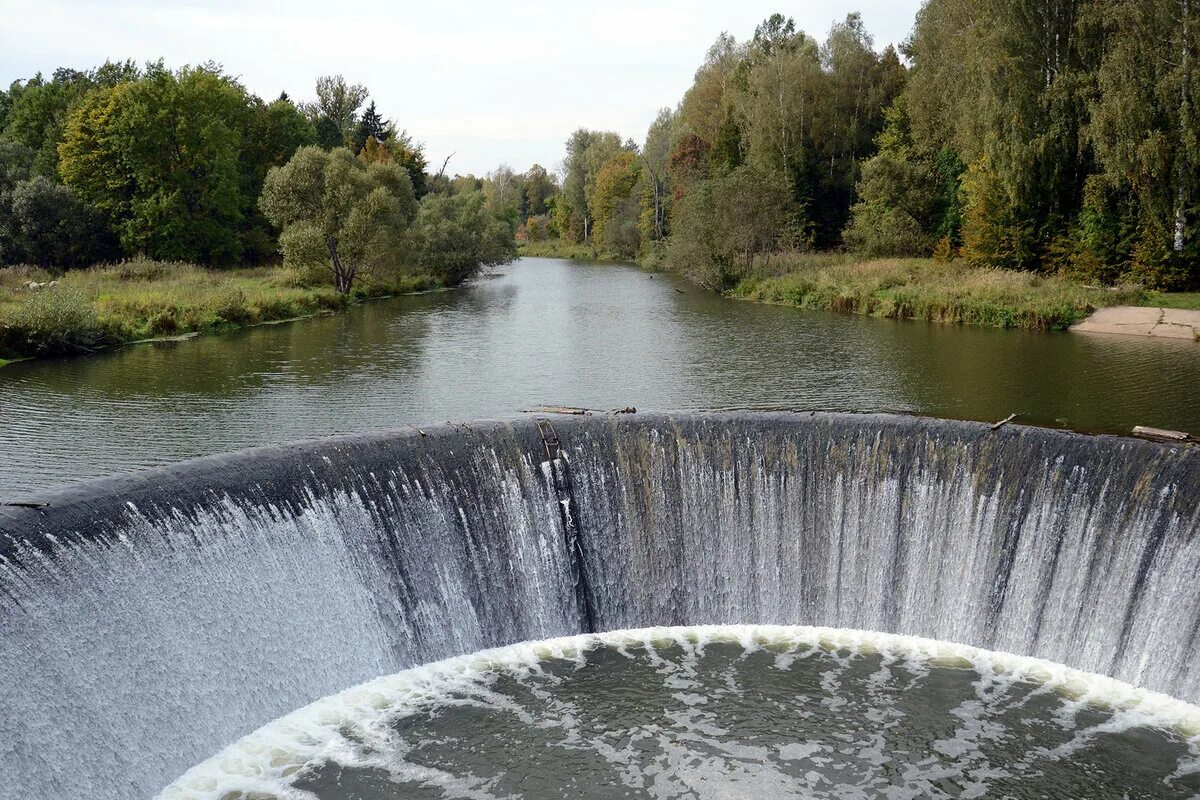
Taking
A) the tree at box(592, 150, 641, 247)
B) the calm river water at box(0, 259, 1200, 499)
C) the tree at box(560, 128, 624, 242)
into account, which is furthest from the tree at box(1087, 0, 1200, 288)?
the tree at box(560, 128, 624, 242)

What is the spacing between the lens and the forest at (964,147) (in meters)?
27.0

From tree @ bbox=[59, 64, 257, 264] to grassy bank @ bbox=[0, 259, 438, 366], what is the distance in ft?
8.57

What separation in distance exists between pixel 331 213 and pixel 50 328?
48.3 feet

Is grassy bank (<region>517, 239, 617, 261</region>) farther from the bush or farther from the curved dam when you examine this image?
the curved dam

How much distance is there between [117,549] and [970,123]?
104 feet

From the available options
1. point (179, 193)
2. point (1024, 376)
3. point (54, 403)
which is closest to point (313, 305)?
point (179, 193)

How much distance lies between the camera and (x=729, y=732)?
8.66 meters

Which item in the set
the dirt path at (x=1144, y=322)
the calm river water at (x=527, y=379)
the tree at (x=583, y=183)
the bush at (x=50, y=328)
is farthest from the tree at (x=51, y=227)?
the tree at (x=583, y=183)

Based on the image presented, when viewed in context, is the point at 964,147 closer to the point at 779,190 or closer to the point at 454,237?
the point at 779,190

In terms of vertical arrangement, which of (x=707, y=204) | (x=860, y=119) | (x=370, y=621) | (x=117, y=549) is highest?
(x=860, y=119)

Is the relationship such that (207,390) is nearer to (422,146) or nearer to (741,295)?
(741,295)

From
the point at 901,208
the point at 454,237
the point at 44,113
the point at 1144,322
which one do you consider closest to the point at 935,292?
the point at 1144,322

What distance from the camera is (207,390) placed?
1791 cm

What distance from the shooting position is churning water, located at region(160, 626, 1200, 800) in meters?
7.92
